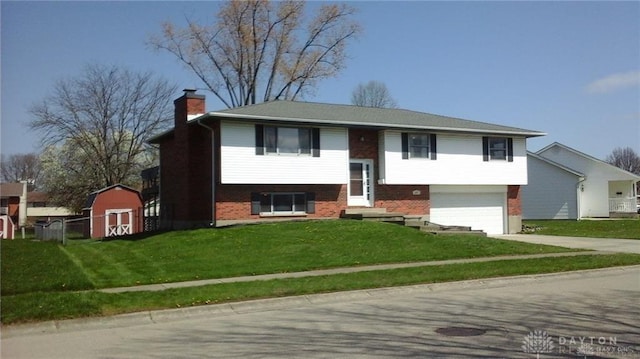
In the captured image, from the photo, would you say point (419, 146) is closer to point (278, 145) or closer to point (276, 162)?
point (278, 145)

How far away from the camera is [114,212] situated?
38.0m

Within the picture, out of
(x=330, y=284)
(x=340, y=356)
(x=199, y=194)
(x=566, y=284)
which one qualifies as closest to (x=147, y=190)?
(x=199, y=194)

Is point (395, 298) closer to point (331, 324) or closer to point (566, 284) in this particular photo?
point (331, 324)

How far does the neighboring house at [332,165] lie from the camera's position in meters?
23.1

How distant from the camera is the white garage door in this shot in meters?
27.8

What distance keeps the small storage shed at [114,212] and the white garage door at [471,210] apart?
18817 mm

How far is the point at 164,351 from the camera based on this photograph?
7652mm

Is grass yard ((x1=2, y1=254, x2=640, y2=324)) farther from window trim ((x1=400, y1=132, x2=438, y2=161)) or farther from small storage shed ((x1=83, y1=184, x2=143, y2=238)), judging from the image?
small storage shed ((x1=83, y1=184, x2=143, y2=238))

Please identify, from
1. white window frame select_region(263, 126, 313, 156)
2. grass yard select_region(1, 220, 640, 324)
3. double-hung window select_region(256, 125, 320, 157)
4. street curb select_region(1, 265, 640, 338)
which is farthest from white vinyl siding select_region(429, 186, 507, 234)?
street curb select_region(1, 265, 640, 338)

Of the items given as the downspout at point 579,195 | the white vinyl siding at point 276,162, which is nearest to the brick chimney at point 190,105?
the white vinyl siding at point 276,162

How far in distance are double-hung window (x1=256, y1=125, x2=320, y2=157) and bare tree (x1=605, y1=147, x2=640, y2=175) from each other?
87.1m

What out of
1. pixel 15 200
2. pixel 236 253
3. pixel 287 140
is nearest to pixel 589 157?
pixel 287 140

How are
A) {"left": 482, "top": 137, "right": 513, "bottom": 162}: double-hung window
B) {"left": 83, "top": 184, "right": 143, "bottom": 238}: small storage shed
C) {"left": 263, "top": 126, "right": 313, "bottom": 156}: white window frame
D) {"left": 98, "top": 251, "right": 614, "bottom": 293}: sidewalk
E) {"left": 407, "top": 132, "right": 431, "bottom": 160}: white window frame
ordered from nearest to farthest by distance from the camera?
{"left": 98, "top": 251, "right": 614, "bottom": 293}: sidewalk, {"left": 263, "top": 126, "right": 313, "bottom": 156}: white window frame, {"left": 407, "top": 132, "right": 431, "bottom": 160}: white window frame, {"left": 482, "top": 137, "right": 513, "bottom": 162}: double-hung window, {"left": 83, "top": 184, "right": 143, "bottom": 238}: small storage shed

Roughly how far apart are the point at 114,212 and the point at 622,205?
34.5 metres
